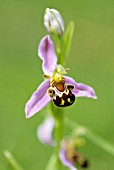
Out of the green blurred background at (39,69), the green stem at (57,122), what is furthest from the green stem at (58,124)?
the green blurred background at (39,69)

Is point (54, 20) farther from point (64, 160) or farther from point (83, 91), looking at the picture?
point (64, 160)

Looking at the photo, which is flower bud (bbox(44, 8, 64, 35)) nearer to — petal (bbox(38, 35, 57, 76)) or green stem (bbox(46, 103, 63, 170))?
petal (bbox(38, 35, 57, 76))

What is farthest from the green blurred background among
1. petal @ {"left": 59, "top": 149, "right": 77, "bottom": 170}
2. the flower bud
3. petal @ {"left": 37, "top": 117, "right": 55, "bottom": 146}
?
the flower bud

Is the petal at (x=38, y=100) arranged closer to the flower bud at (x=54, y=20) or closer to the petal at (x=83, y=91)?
the petal at (x=83, y=91)

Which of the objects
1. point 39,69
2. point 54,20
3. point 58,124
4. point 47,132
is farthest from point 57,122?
point 39,69

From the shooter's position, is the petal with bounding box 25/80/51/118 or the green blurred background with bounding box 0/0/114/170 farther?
the green blurred background with bounding box 0/0/114/170

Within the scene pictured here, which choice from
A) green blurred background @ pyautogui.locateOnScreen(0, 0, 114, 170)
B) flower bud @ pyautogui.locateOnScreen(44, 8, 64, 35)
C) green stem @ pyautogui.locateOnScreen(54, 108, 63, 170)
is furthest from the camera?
green blurred background @ pyautogui.locateOnScreen(0, 0, 114, 170)

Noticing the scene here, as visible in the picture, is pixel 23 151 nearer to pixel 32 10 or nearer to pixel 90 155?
pixel 90 155
